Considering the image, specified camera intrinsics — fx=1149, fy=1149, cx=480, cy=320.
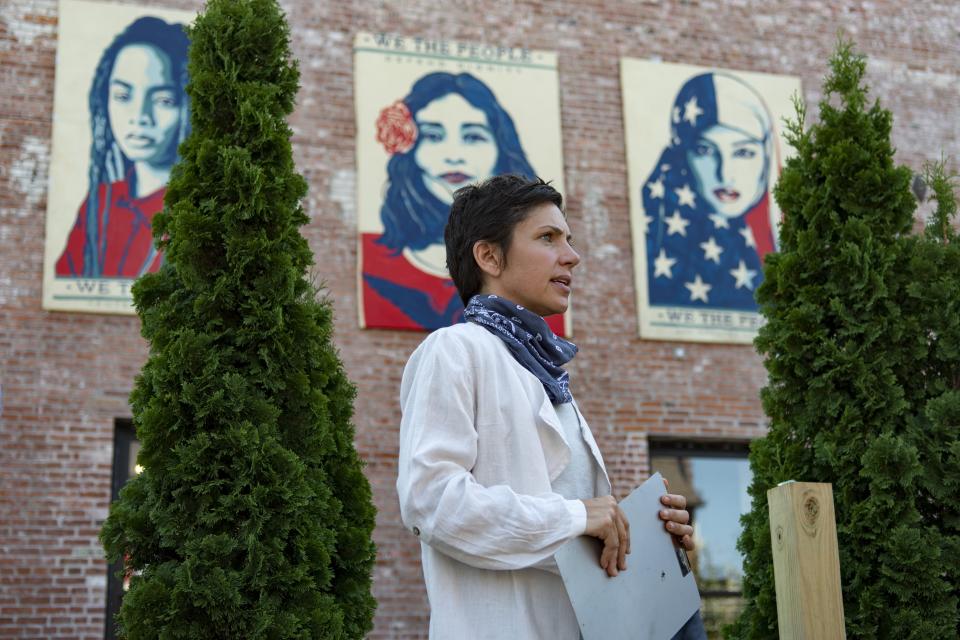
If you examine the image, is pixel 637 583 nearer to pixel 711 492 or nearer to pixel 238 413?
pixel 238 413

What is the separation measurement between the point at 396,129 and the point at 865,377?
17.8ft

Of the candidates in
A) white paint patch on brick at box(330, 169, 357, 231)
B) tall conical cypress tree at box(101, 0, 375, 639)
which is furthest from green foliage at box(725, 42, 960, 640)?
white paint patch on brick at box(330, 169, 357, 231)

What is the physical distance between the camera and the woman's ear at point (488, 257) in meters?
2.83

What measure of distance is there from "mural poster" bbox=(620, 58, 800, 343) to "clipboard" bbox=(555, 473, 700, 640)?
22.9 feet

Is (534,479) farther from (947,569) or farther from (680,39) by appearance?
(680,39)

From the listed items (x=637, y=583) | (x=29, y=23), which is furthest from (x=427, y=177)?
(x=637, y=583)

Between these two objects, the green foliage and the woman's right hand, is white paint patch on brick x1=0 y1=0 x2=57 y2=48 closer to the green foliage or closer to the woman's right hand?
the green foliage

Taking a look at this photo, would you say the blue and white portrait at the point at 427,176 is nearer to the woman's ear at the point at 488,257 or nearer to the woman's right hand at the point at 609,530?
the woman's ear at the point at 488,257

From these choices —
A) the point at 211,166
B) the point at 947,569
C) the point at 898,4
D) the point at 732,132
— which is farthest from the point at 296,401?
the point at 898,4

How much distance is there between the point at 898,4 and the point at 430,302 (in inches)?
224

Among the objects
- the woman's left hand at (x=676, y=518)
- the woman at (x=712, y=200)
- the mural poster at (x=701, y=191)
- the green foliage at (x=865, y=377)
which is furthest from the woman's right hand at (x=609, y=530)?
the woman at (x=712, y=200)

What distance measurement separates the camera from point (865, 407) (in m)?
4.88

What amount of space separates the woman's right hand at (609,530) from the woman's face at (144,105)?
7.20m

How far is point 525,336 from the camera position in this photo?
2717mm
